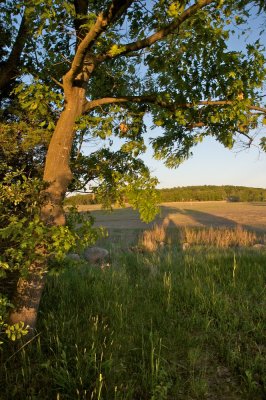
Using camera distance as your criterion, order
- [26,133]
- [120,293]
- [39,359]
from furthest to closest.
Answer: [120,293] < [26,133] < [39,359]

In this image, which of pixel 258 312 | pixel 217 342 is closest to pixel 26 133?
pixel 217 342

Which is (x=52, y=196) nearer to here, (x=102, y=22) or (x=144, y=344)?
(x=102, y=22)

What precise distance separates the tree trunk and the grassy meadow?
0.41 meters

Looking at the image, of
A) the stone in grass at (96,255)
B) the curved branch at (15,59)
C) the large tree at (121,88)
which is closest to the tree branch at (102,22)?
the large tree at (121,88)

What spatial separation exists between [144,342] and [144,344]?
18 cm

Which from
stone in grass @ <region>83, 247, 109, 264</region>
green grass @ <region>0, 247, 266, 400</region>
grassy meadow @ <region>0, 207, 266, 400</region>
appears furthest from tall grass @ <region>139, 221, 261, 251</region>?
green grass @ <region>0, 247, 266, 400</region>

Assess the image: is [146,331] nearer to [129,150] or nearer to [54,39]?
[129,150]

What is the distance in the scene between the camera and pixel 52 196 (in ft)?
15.8

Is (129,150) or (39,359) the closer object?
(39,359)

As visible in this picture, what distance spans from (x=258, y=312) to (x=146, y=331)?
2.13 metres

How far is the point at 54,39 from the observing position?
613 cm

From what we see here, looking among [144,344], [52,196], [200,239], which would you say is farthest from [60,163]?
[200,239]

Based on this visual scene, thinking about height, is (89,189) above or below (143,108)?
below

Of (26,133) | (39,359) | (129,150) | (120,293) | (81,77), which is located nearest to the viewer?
(39,359)
